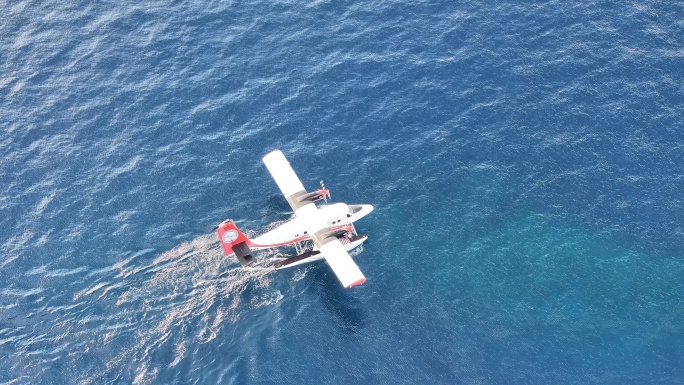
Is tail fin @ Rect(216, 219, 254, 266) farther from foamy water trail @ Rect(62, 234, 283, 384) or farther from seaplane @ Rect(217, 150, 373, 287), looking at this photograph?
foamy water trail @ Rect(62, 234, 283, 384)

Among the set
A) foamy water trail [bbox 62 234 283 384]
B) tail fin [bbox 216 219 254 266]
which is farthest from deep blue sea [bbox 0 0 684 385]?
tail fin [bbox 216 219 254 266]

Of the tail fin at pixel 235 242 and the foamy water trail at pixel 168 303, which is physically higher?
the tail fin at pixel 235 242

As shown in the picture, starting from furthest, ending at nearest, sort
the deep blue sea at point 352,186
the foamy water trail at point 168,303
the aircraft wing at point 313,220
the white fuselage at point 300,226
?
the white fuselage at point 300,226 < the aircraft wing at point 313,220 < the deep blue sea at point 352,186 < the foamy water trail at point 168,303

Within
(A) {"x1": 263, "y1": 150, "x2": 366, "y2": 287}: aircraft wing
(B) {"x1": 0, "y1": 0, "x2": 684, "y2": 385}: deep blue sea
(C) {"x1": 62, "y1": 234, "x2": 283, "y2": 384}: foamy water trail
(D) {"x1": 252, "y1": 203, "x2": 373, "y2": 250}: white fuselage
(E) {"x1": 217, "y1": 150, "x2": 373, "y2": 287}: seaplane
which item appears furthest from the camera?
(D) {"x1": 252, "y1": 203, "x2": 373, "y2": 250}: white fuselage

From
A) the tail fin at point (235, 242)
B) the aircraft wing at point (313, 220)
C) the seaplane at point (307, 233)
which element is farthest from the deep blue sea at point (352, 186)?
the aircraft wing at point (313, 220)

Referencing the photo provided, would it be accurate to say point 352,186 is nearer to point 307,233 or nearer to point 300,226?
point 307,233

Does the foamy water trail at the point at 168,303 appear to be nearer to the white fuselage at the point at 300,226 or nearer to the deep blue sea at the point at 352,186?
the deep blue sea at the point at 352,186

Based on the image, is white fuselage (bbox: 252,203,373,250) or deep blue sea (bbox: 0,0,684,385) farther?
white fuselage (bbox: 252,203,373,250)
